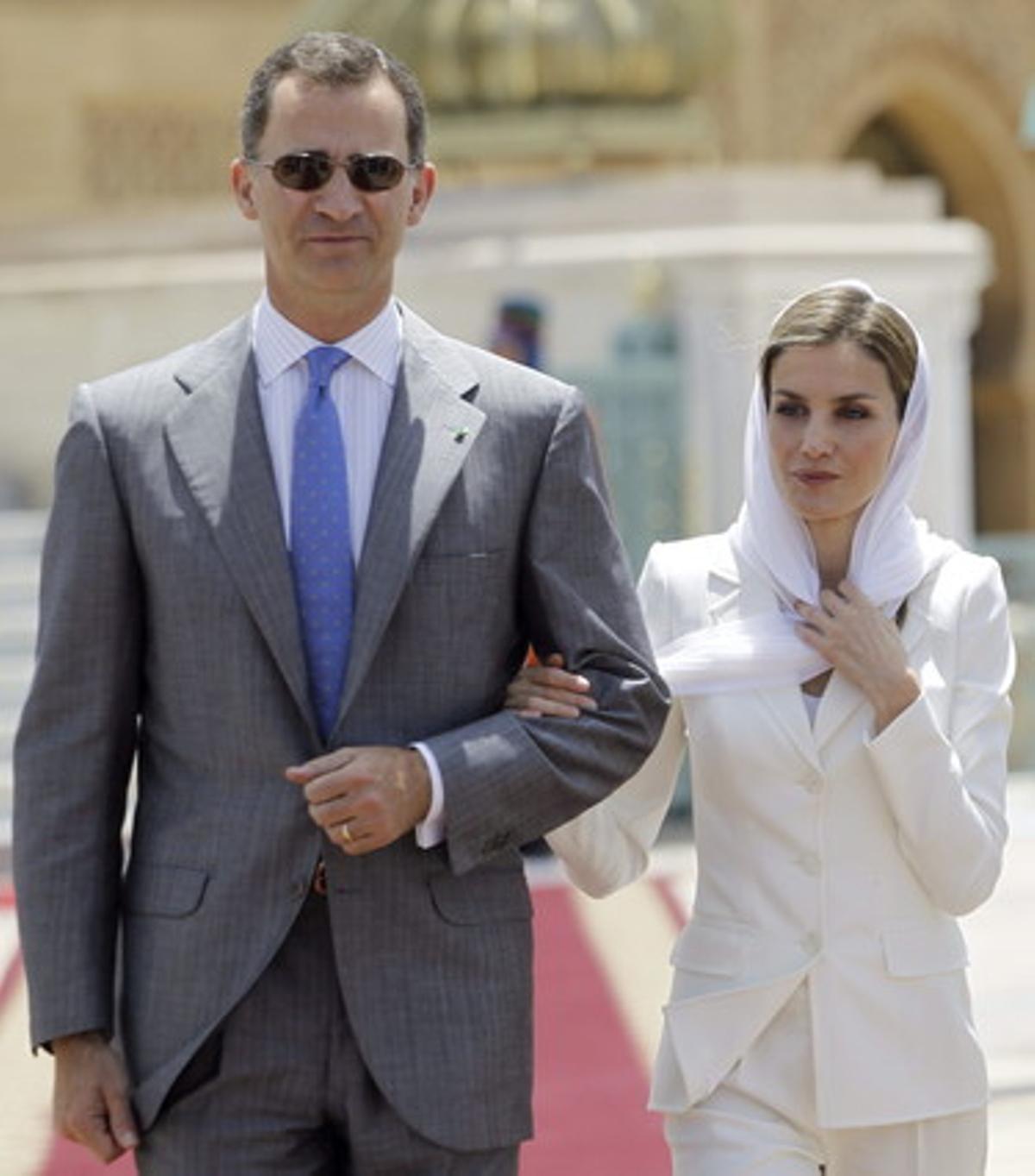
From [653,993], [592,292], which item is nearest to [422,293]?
[592,292]

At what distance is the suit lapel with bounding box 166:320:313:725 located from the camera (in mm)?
3020

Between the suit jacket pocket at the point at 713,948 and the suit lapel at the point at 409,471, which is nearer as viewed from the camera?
the suit lapel at the point at 409,471

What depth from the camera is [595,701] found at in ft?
10.1

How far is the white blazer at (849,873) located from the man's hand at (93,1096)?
0.64 m

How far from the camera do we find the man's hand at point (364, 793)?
290 centimetres

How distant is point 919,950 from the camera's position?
338cm

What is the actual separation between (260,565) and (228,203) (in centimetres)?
1259

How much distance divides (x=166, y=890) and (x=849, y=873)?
81cm

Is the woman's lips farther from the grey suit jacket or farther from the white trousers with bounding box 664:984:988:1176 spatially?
the white trousers with bounding box 664:984:988:1176

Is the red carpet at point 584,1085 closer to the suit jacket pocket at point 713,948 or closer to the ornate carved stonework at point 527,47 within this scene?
the suit jacket pocket at point 713,948

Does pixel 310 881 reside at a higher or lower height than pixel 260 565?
lower

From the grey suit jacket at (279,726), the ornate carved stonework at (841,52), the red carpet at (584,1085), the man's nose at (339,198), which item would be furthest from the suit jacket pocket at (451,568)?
the ornate carved stonework at (841,52)

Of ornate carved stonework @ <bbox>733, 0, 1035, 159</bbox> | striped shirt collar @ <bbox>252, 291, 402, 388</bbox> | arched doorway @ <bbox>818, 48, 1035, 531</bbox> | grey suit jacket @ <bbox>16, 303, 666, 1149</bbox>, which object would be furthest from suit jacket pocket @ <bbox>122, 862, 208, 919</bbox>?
arched doorway @ <bbox>818, 48, 1035, 531</bbox>

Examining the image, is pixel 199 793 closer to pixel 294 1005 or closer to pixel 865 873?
pixel 294 1005
